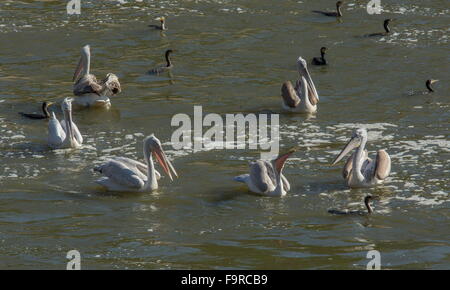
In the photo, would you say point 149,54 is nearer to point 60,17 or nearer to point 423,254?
point 60,17

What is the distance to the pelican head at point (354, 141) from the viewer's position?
14.9m

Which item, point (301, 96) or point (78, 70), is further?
point (78, 70)

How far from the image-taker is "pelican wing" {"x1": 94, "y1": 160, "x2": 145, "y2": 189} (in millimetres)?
14090

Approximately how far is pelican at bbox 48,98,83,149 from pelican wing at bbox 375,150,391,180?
4.27 m

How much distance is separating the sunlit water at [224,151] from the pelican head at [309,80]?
0.82 feet

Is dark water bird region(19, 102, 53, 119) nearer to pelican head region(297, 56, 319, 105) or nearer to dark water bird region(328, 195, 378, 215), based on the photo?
pelican head region(297, 56, 319, 105)

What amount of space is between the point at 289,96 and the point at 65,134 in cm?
385

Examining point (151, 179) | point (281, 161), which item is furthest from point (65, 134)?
point (281, 161)

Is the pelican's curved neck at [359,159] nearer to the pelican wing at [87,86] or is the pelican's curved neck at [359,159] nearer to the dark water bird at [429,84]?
the dark water bird at [429,84]

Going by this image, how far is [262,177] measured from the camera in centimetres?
1394

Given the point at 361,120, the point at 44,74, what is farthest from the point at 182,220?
the point at 44,74

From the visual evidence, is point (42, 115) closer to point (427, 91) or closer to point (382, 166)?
point (382, 166)

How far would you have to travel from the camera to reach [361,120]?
56.5 feet

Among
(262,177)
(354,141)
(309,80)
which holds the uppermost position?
(309,80)
